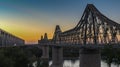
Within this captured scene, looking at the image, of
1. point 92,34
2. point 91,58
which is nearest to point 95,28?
point 92,34

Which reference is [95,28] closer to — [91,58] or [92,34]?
[92,34]

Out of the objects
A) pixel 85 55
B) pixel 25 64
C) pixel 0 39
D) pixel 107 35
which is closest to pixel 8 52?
pixel 25 64

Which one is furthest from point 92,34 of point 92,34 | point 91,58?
point 91,58

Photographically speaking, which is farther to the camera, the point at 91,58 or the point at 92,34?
the point at 92,34

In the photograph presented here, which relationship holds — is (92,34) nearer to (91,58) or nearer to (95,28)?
(95,28)

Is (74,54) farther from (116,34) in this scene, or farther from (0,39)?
(116,34)

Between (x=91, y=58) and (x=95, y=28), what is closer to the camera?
(x=91, y=58)

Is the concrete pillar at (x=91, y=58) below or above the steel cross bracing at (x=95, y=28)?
below

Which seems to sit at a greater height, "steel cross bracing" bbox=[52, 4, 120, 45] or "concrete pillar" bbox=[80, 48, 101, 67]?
"steel cross bracing" bbox=[52, 4, 120, 45]
